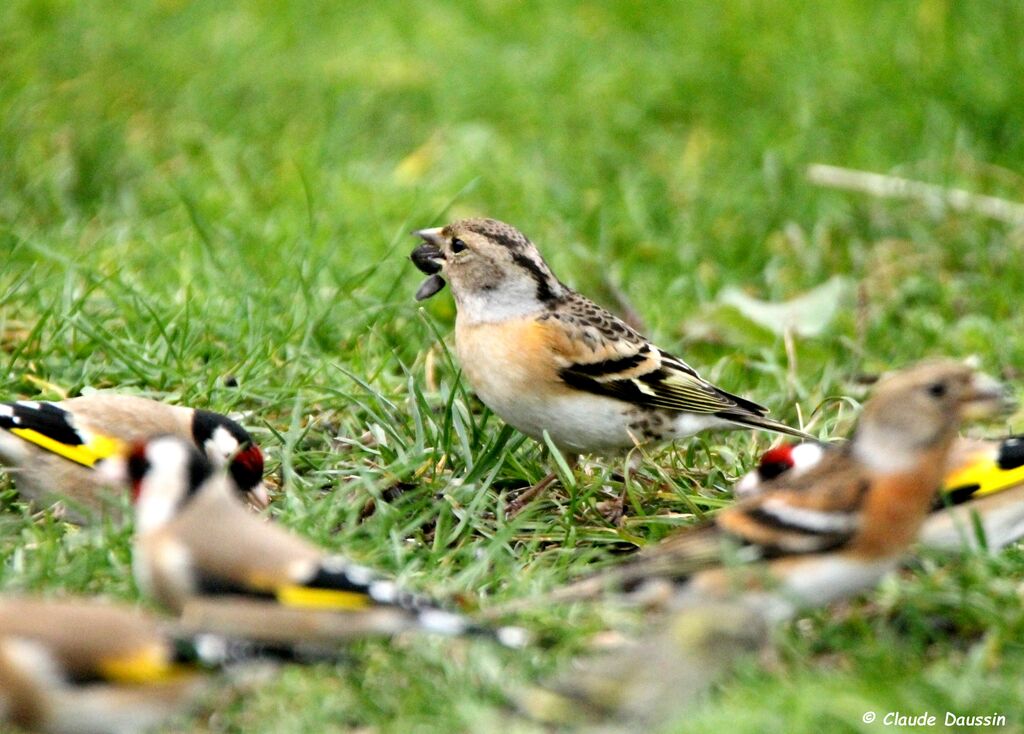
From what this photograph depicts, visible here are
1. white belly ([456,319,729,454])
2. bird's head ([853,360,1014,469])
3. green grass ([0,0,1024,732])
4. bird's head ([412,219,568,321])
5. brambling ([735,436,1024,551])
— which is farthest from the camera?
bird's head ([412,219,568,321])

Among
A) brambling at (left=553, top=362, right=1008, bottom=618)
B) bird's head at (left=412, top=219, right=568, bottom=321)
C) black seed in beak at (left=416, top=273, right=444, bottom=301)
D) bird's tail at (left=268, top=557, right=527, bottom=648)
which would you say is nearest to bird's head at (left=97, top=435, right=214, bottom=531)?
bird's tail at (left=268, top=557, right=527, bottom=648)

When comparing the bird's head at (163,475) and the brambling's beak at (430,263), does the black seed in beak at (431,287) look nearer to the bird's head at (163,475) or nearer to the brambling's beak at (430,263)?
the brambling's beak at (430,263)

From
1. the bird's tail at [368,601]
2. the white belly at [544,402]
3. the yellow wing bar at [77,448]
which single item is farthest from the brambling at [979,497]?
the yellow wing bar at [77,448]

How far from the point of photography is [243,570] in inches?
145

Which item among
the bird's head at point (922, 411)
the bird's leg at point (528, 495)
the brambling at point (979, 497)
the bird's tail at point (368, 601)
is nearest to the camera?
the bird's tail at point (368, 601)

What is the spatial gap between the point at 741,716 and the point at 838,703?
0.73ft

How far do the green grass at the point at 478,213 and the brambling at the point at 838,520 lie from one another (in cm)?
24

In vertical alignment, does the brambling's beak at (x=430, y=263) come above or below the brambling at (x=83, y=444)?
above

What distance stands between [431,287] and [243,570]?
7.93ft

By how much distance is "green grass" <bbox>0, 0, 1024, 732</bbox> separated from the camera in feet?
13.4

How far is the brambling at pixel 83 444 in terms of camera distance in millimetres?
4949

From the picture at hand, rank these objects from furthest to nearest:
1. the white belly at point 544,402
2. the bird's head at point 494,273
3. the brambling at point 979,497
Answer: the bird's head at point 494,273, the white belly at point 544,402, the brambling at point 979,497

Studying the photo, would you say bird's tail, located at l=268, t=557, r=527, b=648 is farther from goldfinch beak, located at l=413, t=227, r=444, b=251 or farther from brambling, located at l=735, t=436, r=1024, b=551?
goldfinch beak, located at l=413, t=227, r=444, b=251

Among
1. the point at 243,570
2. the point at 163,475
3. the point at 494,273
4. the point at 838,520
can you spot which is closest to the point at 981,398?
the point at 838,520
